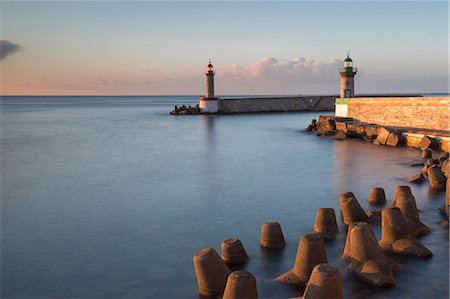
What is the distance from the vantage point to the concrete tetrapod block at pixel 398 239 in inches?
242

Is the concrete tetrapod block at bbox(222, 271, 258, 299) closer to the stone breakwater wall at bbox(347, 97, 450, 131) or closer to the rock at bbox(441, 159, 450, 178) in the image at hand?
the rock at bbox(441, 159, 450, 178)

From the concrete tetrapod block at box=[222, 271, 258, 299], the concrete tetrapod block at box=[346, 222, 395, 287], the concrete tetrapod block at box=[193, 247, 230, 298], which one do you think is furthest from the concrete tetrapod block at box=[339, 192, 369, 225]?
the concrete tetrapod block at box=[222, 271, 258, 299]

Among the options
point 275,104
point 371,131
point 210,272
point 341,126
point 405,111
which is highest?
point 275,104

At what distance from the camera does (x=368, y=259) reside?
5484mm

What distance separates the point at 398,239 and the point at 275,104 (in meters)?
46.0

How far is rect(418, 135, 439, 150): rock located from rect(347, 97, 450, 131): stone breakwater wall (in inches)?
101

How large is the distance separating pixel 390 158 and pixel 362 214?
910 centimetres

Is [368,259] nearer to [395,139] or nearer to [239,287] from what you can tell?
[239,287]

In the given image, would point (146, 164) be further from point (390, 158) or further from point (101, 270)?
point (101, 270)

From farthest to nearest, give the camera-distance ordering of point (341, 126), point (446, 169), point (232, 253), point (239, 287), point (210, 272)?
point (341, 126)
point (446, 169)
point (232, 253)
point (210, 272)
point (239, 287)

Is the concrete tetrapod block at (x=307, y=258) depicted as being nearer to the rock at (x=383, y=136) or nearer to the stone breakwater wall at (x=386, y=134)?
the stone breakwater wall at (x=386, y=134)

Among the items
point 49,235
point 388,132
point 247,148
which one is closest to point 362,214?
point 49,235

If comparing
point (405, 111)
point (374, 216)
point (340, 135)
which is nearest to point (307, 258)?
point (374, 216)

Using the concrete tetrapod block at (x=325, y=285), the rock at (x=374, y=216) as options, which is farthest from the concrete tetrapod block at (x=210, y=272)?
the rock at (x=374, y=216)
